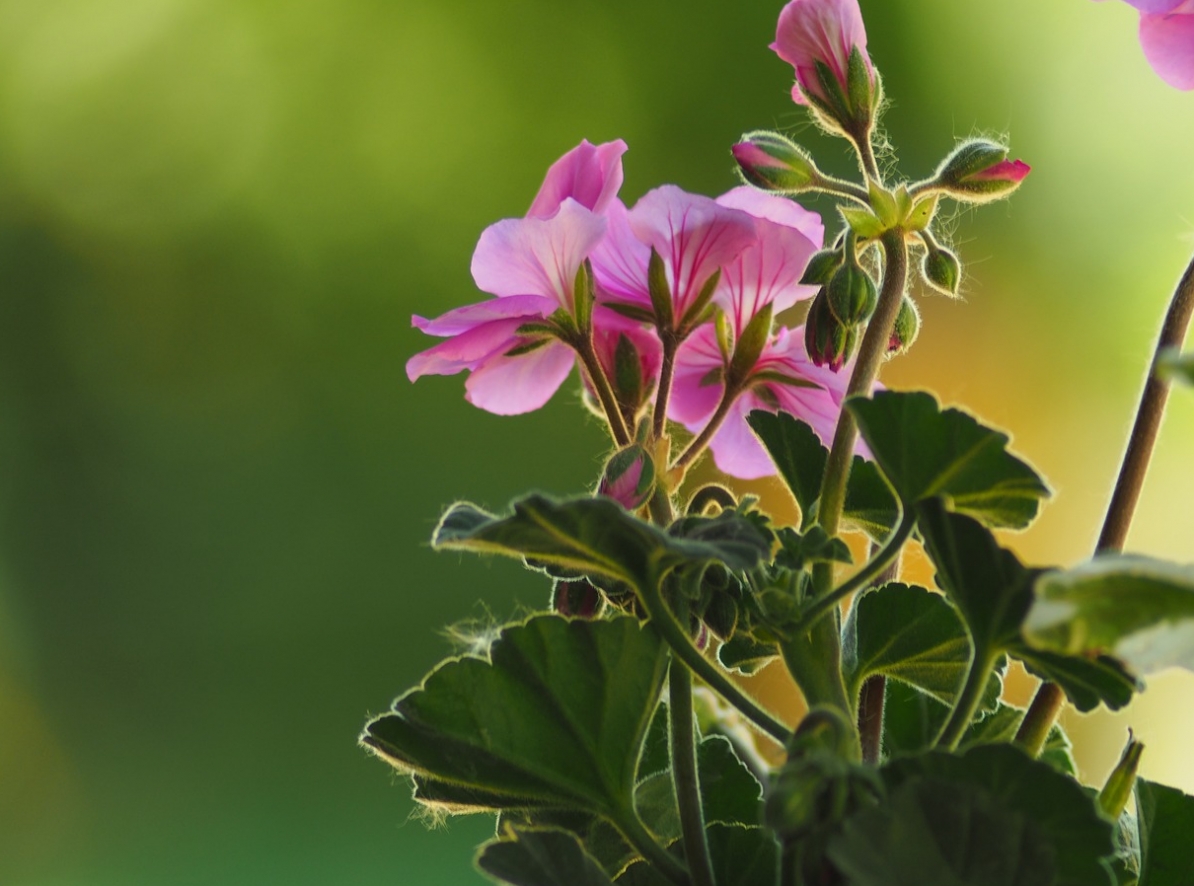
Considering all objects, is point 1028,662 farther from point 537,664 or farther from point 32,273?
point 32,273

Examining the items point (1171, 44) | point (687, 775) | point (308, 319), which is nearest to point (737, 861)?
point (687, 775)

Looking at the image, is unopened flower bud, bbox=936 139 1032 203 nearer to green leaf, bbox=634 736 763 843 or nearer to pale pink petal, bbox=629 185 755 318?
pale pink petal, bbox=629 185 755 318

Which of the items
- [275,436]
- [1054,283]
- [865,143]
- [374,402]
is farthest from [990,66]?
[865,143]

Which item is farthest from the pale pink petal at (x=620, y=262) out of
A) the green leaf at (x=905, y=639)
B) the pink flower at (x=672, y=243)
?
the green leaf at (x=905, y=639)

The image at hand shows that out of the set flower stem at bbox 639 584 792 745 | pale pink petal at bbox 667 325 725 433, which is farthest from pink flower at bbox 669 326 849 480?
flower stem at bbox 639 584 792 745

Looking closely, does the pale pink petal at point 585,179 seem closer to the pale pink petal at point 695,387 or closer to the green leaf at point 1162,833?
the pale pink petal at point 695,387
